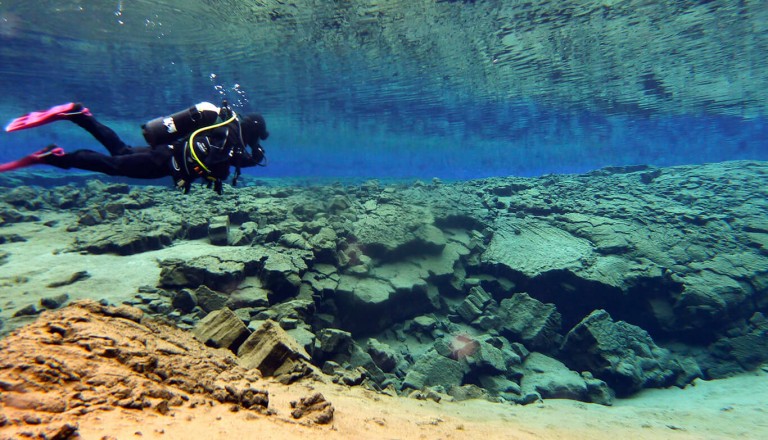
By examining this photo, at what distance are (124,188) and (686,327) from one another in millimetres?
19828

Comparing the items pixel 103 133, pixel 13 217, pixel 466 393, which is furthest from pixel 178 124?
pixel 13 217

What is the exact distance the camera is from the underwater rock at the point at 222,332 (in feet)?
13.1

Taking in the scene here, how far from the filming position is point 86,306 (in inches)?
121

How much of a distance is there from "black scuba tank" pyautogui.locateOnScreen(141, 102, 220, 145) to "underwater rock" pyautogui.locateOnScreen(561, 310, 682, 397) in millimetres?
8450

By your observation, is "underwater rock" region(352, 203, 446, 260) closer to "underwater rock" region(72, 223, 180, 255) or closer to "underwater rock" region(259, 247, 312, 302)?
"underwater rock" region(259, 247, 312, 302)

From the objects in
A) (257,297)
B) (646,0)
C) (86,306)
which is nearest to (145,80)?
(257,297)

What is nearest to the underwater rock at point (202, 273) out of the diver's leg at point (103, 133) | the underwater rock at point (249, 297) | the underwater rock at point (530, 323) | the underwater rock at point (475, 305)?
the underwater rock at point (249, 297)

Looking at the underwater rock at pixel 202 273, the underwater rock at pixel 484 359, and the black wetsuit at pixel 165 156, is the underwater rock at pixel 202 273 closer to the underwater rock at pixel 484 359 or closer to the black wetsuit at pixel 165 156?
the black wetsuit at pixel 165 156

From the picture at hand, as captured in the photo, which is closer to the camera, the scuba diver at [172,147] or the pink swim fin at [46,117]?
the pink swim fin at [46,117]

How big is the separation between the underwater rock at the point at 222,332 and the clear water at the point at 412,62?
1397 centimetres

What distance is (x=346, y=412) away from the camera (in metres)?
3.04

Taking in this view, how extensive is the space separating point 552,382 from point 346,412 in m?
5.21

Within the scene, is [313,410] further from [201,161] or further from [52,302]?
[52,302]

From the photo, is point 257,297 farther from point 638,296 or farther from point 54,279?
point 638,296
